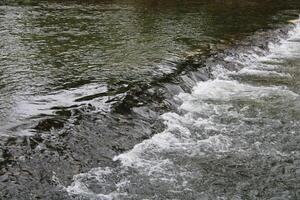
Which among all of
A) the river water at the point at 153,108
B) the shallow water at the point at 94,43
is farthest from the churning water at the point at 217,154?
the shallow water at the point at 94,43

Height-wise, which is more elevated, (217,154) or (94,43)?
(94,43)

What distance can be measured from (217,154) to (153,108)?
2.26 m

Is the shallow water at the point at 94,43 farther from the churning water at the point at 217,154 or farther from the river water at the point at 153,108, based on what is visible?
the churning water at the point at 217,154

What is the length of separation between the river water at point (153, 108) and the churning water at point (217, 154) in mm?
22

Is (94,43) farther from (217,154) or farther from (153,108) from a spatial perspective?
(217,154)

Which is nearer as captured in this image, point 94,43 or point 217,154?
point 217,154

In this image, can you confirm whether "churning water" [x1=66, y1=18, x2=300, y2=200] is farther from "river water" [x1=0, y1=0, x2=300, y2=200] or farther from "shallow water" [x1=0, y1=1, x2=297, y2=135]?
"shallow water" [x1=0, y1=1, x2=297, y2=135]

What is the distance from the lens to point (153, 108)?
10250mm

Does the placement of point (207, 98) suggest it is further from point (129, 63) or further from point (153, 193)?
point (153, 193)

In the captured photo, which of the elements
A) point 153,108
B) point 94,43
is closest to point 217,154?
point 153,108

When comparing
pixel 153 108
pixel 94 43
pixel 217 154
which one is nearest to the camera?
pixel 217 154

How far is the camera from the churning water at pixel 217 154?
729 cm

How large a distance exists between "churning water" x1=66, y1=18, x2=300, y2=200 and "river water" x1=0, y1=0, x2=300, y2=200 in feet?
0.07

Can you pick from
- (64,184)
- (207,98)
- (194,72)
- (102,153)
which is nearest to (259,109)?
(207,98)
